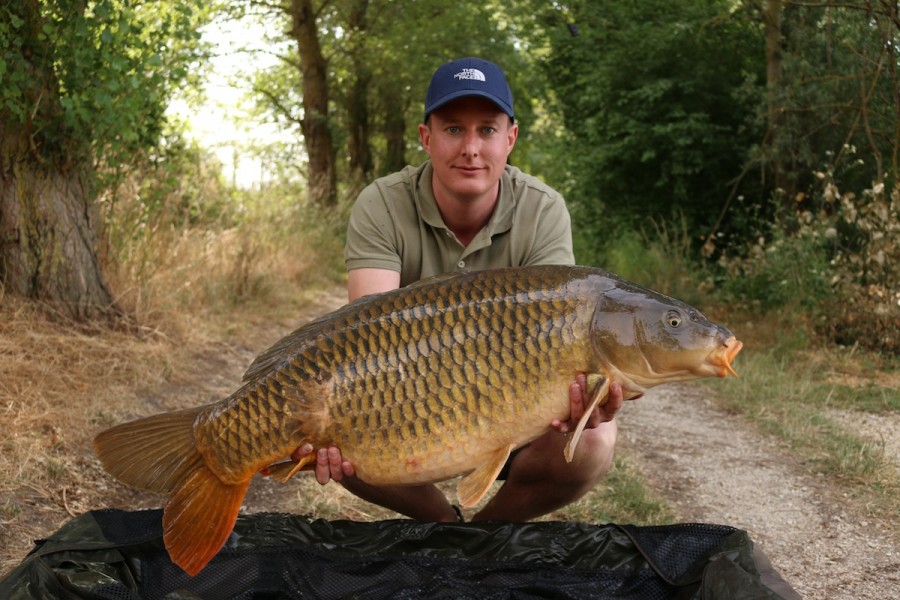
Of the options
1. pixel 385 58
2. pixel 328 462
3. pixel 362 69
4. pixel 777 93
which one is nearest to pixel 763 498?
pixel 328 462

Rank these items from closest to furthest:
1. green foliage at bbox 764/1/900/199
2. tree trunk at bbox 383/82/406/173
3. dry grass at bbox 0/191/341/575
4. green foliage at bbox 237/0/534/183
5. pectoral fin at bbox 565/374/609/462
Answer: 1. pectoral fin at bbox 565/374/609/462
2. dry grass at bbox 0/191/341/575
3. green foliage at bbox 764/1/900/199
4. green foliage at bbox 237/0/534/183
5. tree trunk at bbox 383/82/406/173

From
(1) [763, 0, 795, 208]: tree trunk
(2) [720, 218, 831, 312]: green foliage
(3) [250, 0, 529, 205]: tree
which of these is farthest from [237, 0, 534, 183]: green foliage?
(2) [720, 218, 831, 312]: green foliage

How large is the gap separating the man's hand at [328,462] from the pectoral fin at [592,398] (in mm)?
388

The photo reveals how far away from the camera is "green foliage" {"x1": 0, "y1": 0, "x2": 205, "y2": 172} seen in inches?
122

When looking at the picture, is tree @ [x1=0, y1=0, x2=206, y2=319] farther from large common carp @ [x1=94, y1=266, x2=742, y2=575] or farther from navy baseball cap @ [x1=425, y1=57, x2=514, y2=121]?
large common carp @ [x1=94, y1=266, x2=742, y2=575]

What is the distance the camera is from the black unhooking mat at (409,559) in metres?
1.80

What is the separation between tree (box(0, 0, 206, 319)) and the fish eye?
240cm

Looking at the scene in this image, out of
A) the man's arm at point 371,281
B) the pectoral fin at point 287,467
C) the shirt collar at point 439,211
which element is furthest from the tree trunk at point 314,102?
the pectoral fin at point 287,467

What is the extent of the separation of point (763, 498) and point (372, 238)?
1.40 m

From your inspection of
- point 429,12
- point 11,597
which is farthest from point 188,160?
point 429,12

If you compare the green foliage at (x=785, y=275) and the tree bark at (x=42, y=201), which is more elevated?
the tree bark at (x=42, y=201)

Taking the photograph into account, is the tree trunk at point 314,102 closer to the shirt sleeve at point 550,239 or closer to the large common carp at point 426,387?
the shirt sleeve at point 550,239

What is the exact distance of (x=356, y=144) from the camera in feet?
40.4

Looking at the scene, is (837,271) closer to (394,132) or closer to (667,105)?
(667,105)
